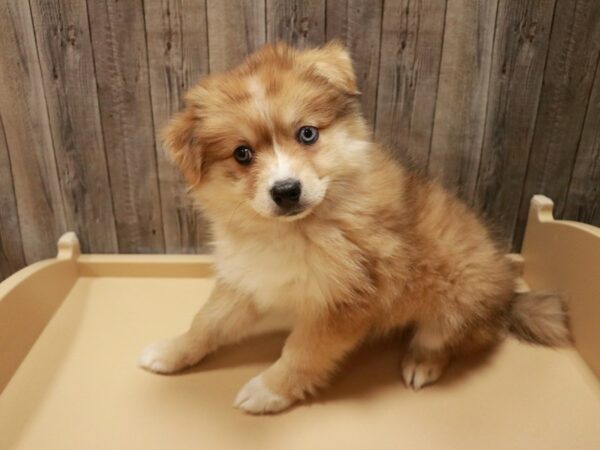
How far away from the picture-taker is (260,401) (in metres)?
1.75

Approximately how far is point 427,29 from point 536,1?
41 cm

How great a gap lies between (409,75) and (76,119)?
1.40m

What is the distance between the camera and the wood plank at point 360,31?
2051 mm

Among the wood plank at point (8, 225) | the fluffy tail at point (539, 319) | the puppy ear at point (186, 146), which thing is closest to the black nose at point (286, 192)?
the puppy ear at point (186, 146)

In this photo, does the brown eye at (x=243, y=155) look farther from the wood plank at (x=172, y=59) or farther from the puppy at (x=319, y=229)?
the wood plank at (x=172, y=59)

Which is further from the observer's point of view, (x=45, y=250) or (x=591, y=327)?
(x=45, y=250)

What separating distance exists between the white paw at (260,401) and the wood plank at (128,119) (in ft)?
3.31

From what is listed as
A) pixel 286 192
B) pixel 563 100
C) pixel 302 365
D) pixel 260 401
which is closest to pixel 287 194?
pixel 286 192

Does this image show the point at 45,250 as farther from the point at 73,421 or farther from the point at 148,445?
the point at 148,445

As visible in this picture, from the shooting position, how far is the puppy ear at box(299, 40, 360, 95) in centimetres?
163

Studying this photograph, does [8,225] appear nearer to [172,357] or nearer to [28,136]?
[28,136]

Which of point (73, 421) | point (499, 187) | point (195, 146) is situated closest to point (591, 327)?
point (499, 187)

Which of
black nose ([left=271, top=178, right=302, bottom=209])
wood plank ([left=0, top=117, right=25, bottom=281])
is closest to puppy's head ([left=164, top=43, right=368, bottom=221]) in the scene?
black nose ([left=271, top=178, right=302, bottom=209])

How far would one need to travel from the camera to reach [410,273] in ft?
5.70
